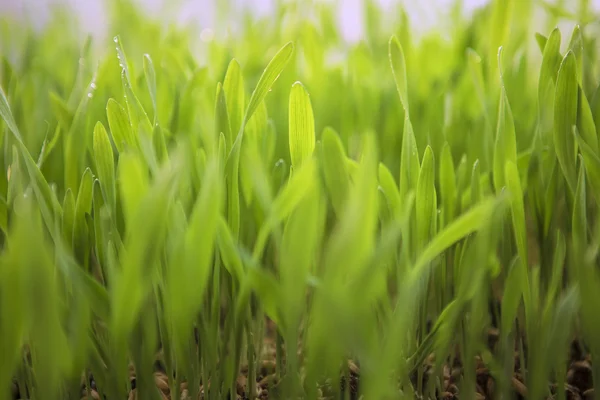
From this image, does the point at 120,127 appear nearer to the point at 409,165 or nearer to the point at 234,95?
the point at 234,95

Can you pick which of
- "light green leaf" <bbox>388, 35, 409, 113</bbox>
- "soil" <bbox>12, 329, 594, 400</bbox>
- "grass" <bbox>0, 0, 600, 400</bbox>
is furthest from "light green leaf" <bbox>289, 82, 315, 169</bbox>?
"soil" <bbox>12, 329, 594, 400</bbox>

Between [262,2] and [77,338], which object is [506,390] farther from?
[262,2]

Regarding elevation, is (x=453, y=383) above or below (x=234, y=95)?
below

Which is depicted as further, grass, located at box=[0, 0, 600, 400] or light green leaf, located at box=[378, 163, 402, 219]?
light green leaf, located at box=[378, 163, 402, 219]

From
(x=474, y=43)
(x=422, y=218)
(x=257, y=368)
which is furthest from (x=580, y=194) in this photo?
(x=474, y=43)

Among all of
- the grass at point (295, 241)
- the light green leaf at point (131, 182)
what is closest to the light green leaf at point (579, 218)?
the grass at point (295, 241)

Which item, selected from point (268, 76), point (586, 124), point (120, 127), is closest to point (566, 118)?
point (586, 124)

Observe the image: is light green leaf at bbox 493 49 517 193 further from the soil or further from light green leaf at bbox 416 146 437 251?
the soil

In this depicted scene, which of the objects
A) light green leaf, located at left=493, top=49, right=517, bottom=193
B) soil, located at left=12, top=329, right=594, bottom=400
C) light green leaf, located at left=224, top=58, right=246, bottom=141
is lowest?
soil, located at left=12, top=329, right=594, bottom=400
